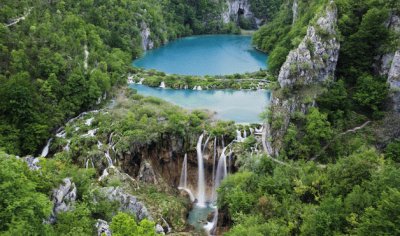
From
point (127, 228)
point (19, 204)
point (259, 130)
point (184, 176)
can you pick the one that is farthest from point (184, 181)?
point (19, 204)

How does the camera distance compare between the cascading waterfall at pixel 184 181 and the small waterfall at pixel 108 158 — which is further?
the cascading waterfall at pixel 184 181

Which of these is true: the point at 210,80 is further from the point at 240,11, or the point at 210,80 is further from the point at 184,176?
the point at 240,11

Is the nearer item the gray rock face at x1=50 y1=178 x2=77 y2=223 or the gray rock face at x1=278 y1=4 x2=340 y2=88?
the gray rock face at x1=50 y1=178 x2=77 y2=223

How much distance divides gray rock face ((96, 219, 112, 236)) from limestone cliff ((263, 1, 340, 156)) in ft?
59.3

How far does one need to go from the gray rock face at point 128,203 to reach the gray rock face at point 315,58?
1834cm

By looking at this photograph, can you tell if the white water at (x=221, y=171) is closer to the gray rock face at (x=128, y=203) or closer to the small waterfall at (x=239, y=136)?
the small waterfall at (x=239, y=136)

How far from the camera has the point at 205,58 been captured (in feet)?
242

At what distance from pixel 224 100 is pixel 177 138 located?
Answer: 1304 centimetres

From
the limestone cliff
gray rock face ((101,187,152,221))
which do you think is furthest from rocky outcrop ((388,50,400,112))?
gray rock face ((101,187,152,221))

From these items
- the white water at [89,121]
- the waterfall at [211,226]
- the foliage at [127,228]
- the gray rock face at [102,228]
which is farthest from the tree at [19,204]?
the white water at [89,121]

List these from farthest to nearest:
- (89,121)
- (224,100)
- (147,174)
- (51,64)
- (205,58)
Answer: (205,58), (224,100), (51,64), (89,121), (147,174)

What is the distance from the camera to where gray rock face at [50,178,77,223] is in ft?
74.5

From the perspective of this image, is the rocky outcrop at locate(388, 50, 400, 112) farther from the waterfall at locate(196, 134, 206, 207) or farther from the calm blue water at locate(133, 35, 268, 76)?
the calm blue water at locate(133, 35, 268, 76)

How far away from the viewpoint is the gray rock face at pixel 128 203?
28.5m
